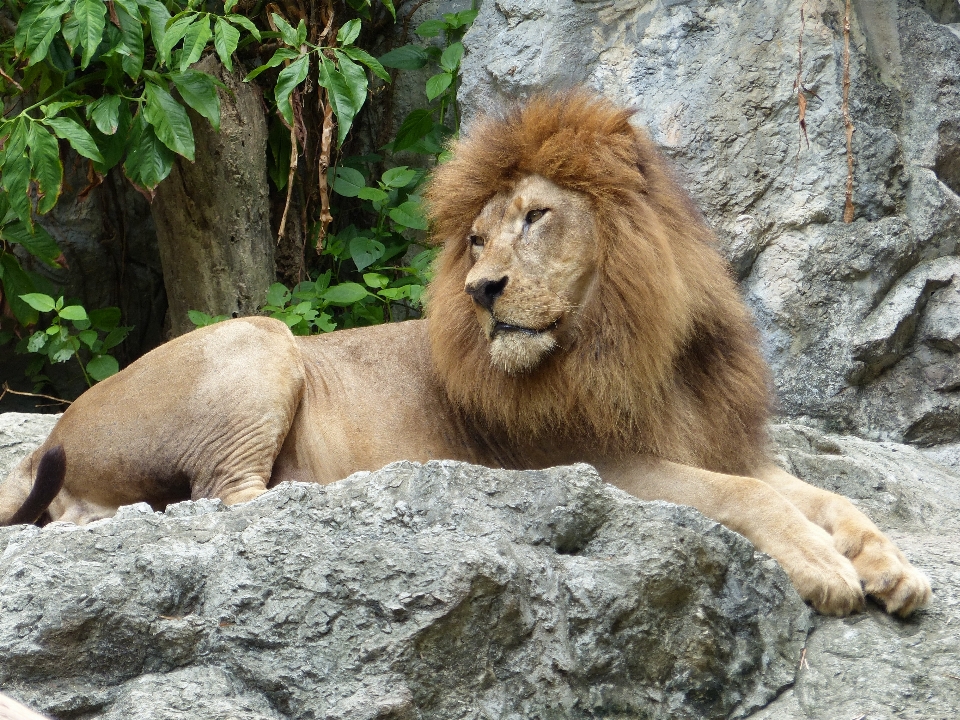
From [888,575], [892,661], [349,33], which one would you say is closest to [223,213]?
[349,33]

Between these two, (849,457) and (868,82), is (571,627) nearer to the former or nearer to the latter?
(849,457)

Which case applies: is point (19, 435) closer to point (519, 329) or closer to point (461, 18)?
point (519, 329)

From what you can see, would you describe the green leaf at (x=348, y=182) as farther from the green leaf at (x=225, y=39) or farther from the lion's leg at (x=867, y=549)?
the lion's leg at (x=867, y=549)

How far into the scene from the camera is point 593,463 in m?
3.73

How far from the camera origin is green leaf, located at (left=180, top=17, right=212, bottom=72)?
515cm

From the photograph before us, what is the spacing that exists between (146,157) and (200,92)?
40cm

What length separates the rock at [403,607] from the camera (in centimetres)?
241

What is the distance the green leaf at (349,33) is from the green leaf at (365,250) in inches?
45.9

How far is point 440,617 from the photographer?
97.7 inches

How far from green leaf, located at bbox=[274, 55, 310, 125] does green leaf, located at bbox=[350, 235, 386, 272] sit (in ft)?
3.61

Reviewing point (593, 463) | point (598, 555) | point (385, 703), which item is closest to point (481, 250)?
point (593, 463)

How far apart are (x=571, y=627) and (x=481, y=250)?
61.2 inches

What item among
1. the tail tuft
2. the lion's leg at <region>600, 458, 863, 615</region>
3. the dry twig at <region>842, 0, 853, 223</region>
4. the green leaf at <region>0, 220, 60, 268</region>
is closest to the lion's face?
the lion's leg at <region>600, 458, 863, 615</region>

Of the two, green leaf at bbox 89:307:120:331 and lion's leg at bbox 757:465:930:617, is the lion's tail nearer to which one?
lion's leg at bbox 757:465:930:617
